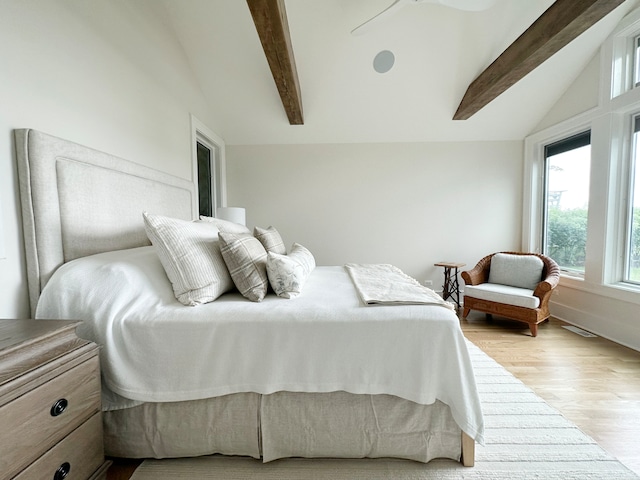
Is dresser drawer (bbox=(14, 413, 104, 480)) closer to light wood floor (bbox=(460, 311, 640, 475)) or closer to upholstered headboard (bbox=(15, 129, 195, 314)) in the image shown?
upholstered headboard (bbox=(15, 129, 195, 314))

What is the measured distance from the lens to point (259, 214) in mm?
3859

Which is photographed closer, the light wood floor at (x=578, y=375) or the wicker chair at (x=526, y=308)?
the light wood floor at (x=578, y=375)

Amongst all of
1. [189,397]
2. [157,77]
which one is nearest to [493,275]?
[189,397]

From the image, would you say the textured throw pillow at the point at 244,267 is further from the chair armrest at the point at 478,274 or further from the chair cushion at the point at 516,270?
the chair cushion at the point at 516,270

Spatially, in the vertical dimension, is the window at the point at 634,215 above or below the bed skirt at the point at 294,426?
above

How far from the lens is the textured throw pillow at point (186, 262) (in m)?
1.29

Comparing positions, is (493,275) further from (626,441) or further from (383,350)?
(383,350)

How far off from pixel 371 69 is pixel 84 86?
258cm

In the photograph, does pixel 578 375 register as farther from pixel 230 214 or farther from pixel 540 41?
pixel 230 214

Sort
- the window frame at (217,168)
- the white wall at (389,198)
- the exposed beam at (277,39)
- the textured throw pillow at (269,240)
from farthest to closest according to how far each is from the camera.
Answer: the white wall at (389,198) < the window frame at (217,168) < the textured throw pillow at (269,240) < the exposed beam at (277,39)

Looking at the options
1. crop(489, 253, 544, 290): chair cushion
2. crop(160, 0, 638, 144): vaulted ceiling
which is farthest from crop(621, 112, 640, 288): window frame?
crop(160, 0, 638, 144): vaulted ceiling

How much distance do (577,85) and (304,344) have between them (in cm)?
396

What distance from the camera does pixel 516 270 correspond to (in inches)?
123

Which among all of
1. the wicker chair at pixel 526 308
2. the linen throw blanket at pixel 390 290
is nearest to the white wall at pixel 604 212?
the wicker chair at pixel 526 308
